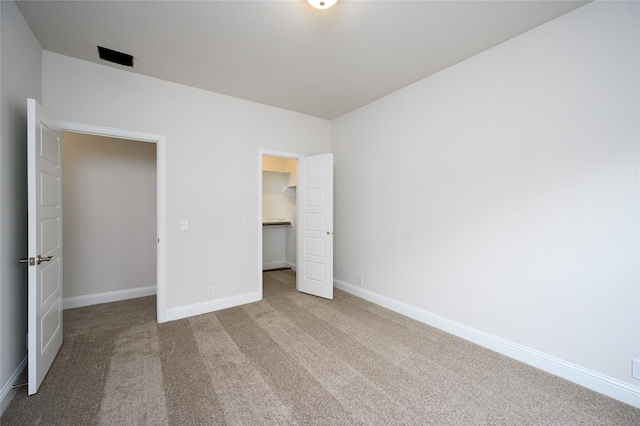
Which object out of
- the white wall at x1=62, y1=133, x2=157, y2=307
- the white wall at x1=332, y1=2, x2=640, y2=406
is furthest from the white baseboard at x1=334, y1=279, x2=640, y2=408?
the white wall at x1=62, y1=133, x2=157, y2=307

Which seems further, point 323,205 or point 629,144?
point 323,205

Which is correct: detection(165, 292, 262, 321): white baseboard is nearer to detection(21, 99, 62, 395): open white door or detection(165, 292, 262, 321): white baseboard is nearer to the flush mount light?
detection(21, 99, 62, 395): open white door

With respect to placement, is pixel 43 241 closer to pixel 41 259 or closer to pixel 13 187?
pixel 41 259

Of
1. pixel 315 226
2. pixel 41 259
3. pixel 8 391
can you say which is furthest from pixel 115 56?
pixel 315 226

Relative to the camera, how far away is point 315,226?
406cm

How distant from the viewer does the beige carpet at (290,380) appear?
5.61ft

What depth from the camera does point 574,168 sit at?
2.06 meters

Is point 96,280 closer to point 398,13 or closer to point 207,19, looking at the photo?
point 207,19

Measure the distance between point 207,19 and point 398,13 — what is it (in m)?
1.52

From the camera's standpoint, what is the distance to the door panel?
1.86 m

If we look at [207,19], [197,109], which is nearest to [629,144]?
[207,19]

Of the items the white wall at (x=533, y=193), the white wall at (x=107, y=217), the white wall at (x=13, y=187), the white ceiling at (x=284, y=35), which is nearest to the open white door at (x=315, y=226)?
the white wall at (x=533, y=193)

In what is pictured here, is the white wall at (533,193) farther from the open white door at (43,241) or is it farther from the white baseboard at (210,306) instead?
the open white door at (43,241)

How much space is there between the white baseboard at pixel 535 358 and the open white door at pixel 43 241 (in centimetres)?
340
